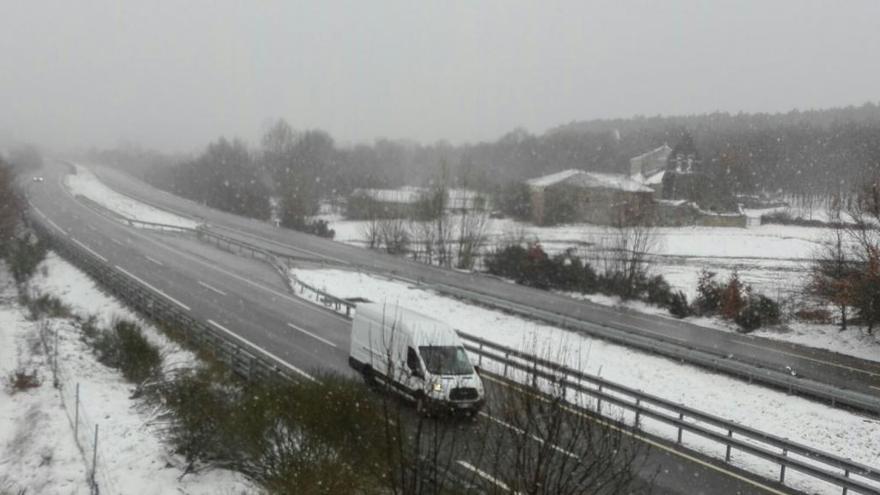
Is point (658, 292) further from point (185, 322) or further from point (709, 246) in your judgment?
point (709, 246)

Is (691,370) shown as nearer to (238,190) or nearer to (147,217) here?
(147,217)

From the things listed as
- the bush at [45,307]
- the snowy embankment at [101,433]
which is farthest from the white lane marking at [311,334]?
the bush at [45,307]

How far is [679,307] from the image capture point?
30.7 meters

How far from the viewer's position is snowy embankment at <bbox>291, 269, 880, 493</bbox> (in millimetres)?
14290

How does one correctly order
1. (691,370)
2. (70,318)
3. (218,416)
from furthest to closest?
(70,318) → (691,370) → (218,416)

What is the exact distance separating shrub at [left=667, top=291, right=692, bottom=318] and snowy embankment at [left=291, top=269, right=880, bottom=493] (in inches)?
328


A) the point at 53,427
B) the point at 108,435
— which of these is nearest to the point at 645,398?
the point at 108,435

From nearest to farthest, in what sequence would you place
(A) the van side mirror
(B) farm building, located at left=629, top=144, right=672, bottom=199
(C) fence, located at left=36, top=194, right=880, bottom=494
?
(C) fence, located at left=36, top=194, right=880, bottom=494 < (A) the van side mirror < (B) farm building, located at left=629, top=144, right=672, bottom=199

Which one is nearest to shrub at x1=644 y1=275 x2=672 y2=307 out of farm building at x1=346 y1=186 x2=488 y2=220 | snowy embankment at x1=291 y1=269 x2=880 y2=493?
snowy embankment at x1=291 y1=269 x2=880 y2=493

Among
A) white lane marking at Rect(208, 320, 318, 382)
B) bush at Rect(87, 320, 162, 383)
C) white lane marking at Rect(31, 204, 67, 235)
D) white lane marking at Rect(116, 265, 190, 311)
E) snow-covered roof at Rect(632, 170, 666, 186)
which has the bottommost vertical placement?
bush at Rect(87, 320, 162, 383)

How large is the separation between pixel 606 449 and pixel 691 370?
14.3m

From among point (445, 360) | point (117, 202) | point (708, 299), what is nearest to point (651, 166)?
point (117, 202)

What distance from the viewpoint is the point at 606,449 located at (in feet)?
22.7

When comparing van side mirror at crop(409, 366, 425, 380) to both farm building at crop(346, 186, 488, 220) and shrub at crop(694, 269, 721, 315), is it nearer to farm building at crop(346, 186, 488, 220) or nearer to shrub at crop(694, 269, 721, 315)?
shrub at crop(694, 269, 721, 315)
